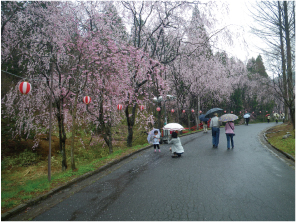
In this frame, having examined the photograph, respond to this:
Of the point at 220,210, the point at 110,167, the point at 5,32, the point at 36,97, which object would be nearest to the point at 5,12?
the point at 5,32

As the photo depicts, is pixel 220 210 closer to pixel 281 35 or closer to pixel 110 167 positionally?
pixel 110 167

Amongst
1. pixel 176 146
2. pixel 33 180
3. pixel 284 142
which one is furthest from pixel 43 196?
pixel 284 142

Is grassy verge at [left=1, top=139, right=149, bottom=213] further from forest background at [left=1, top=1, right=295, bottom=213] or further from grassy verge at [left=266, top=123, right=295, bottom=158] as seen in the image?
grassy verge at [left=266, top=123, right=295, bottom=158]

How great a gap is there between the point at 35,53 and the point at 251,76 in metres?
52.8

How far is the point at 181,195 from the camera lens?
5.37 m

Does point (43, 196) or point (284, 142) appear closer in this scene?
point (43, 196)

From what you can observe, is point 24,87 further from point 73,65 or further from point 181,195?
point 181,195

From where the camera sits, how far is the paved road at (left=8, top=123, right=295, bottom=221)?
4.42 meters

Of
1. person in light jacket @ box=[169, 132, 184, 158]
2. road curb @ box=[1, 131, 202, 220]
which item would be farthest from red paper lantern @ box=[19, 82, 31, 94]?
person in light jacket @ box=[169, 132, 184, 158]

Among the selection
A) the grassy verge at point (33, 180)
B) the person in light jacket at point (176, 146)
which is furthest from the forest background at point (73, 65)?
the person in light jacket at point (176, 146)

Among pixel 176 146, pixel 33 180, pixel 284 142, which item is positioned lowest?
pixel 33 180

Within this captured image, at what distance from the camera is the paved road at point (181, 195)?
442 cm

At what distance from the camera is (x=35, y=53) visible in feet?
33.9

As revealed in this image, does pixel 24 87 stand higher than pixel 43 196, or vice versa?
pixel 24 87
